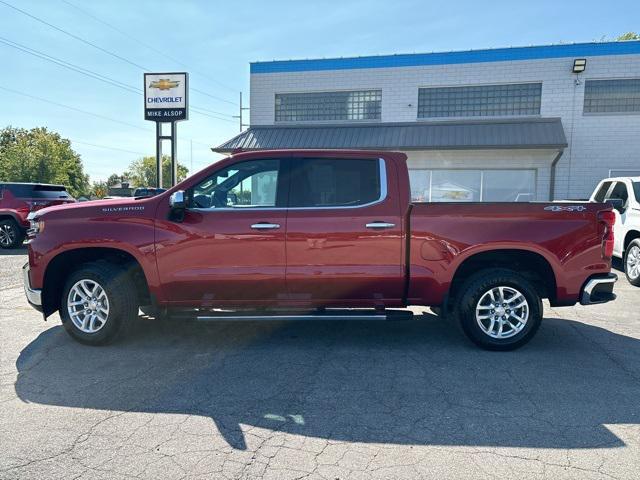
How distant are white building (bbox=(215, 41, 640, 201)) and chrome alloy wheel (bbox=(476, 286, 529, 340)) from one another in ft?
37.4

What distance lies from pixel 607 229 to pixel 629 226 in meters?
4.55

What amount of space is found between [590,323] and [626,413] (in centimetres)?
277

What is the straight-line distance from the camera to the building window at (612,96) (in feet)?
52.0

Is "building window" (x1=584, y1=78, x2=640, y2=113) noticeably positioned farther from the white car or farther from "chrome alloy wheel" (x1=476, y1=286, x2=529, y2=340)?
"chrome alloy wheel" (x1=476, y1=286, x2=529, y2=340)

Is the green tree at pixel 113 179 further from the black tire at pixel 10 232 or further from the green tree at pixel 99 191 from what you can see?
the black tire at pixel 10 232

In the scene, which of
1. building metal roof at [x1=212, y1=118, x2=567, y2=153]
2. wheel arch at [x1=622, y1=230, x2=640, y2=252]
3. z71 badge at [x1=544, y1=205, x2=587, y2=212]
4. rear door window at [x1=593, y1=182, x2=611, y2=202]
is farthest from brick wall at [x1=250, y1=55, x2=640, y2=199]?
z71 badge at [x1=544, y1=205, x2=587, y2=212]

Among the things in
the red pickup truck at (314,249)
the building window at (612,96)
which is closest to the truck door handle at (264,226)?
the red pickup truck at (314,249)

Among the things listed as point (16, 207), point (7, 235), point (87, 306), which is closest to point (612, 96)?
point (87, 306)

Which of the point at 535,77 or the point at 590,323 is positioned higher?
the point at 535,77

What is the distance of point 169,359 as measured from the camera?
4.59m

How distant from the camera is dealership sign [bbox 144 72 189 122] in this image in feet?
55.8

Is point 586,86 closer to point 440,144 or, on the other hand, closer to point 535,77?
point 535,77

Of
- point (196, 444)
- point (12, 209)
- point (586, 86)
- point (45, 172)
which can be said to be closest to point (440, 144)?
point (586, 86)

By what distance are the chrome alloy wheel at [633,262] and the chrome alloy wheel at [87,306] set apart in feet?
27.6
